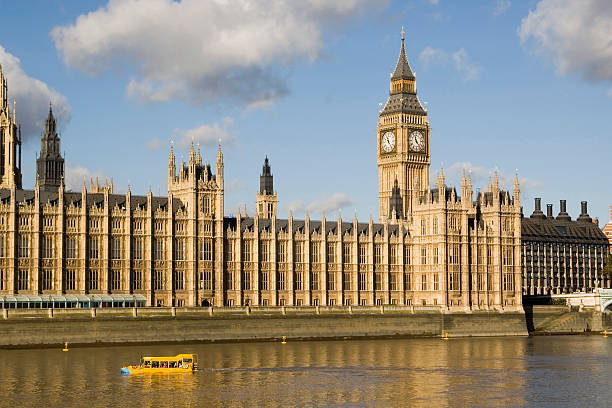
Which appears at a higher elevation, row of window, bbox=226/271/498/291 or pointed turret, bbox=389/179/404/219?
pointed turret, bbox=389/179/404/219

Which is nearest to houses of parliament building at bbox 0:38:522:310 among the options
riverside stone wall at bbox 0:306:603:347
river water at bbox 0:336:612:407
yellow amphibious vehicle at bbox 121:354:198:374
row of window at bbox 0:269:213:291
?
row of window at bbox 0:269:213:291

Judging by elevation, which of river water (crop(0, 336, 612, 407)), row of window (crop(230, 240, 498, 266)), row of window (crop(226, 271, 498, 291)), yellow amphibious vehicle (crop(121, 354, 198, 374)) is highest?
row of window (crop(230, 240, 498, 266))

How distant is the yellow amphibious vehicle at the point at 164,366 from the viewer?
338 feet

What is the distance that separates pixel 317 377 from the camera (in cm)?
10144

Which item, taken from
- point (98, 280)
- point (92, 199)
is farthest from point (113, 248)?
point (92, 199)

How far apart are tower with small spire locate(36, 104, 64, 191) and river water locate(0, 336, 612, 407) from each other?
4327cm

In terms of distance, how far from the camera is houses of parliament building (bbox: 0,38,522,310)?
14288cm

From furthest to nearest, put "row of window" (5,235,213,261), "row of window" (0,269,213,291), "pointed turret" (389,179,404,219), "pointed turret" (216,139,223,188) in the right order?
"pointed turret" (389,179,404,219)
"pointed turret" (216,139,223,188)
"row of window" (5,235,213,261)
"row of window" (0,269,213,291)

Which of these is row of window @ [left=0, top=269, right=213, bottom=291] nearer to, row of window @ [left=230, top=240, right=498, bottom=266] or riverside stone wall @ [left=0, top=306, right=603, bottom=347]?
row of window @ [left=230, top=240, right=498, bottom=266]

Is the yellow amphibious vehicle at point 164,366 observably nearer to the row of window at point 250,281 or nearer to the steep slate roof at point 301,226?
the row of window at point 250,281

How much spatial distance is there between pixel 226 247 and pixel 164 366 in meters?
53.6

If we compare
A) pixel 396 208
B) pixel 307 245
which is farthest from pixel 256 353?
pixel 396 208

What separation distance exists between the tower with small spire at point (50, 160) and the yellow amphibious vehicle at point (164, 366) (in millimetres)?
64215

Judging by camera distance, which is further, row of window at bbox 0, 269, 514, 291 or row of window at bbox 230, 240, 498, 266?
row of window at bbox 230, 240, 498, 266
